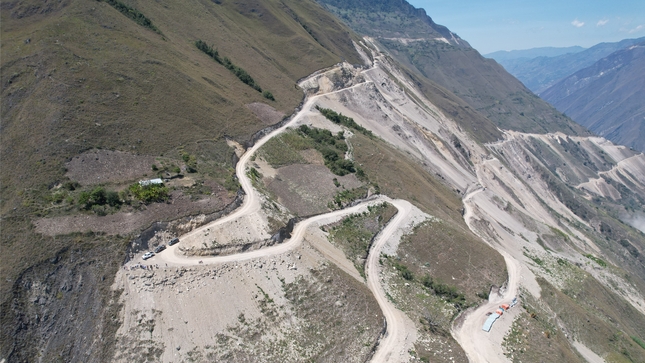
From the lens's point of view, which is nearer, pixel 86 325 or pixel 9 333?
pixel 9 333

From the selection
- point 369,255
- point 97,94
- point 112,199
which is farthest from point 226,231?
point 97,94

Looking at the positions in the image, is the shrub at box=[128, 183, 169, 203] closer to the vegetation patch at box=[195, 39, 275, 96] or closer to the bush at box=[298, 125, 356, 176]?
the bush at box=[298, 125, 356, 176]

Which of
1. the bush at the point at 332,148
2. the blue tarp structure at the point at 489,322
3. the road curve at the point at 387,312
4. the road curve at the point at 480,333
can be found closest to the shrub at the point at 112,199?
the road curve at the point at 387,312

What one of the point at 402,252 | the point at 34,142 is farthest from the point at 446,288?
the point at 34,142

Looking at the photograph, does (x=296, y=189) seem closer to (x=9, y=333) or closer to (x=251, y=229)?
(x=251, y=229)

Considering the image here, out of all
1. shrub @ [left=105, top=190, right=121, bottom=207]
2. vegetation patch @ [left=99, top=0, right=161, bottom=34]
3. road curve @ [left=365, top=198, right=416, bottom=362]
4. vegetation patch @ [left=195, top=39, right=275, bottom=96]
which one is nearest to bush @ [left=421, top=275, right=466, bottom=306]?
road curve @ [left=365, top=198, right=416, bottom=362]

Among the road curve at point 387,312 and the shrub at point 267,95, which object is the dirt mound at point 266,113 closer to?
the shrub at point 267,95

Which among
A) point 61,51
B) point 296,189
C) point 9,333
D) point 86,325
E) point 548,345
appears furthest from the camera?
point 61,51
